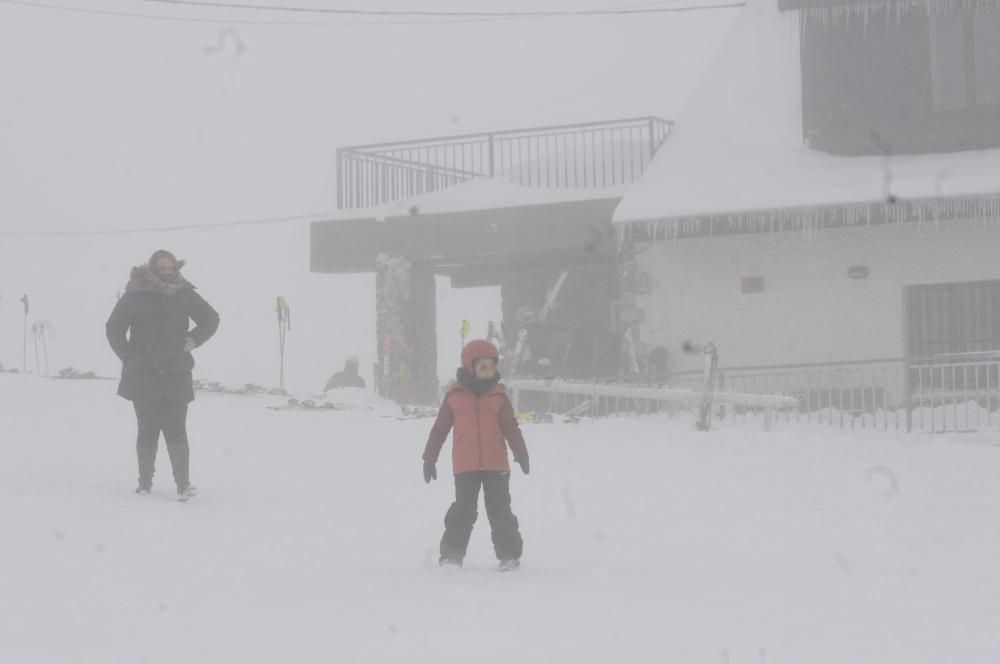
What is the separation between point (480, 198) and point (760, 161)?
166 inches

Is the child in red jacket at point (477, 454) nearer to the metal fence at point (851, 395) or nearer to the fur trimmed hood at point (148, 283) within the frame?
the fur trimmed hood at point (148, 283)

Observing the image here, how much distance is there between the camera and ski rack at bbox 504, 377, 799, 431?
48.9 feet

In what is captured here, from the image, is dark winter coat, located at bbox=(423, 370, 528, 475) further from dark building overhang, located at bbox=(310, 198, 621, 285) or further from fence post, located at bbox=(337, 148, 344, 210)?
fence post, located at bbox=(337, 148, 344, 210)

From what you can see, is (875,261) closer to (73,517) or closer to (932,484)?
(932,484)

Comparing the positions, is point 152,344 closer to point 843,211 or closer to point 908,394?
point 908,394

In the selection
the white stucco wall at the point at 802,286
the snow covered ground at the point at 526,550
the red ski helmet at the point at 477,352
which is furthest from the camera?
the white stucco wall at the point at 802,286

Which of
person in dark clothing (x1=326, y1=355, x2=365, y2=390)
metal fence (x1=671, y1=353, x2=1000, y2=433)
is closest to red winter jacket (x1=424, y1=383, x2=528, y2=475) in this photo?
metal fence (x1=671, y1=353, x2=1000, y2=433)

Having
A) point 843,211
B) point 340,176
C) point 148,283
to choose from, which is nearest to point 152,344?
point 148,283

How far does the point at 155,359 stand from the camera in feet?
32.3

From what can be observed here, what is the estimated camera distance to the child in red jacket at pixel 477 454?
26.1 feet

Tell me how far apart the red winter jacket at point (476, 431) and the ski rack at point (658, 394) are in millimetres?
7178

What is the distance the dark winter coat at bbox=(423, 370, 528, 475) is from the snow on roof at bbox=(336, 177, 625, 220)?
11949 mm

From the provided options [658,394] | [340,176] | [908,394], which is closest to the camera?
[908,394]

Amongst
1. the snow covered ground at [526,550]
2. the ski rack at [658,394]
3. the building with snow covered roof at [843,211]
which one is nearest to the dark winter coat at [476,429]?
the snow covered ground at [526,550]
